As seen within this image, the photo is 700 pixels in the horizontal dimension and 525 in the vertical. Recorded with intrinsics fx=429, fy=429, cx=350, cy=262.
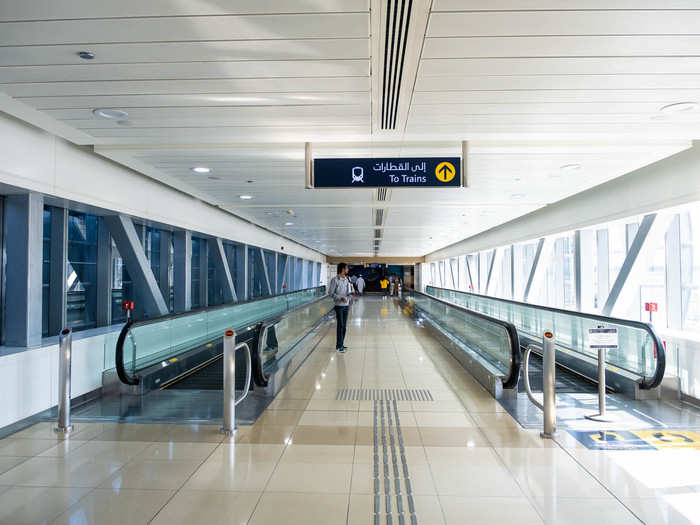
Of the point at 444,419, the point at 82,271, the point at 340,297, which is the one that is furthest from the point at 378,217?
the point at 444,419

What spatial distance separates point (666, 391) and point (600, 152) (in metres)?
3.46

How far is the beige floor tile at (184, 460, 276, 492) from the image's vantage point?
3.40 metres

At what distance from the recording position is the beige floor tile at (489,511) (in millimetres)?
2928

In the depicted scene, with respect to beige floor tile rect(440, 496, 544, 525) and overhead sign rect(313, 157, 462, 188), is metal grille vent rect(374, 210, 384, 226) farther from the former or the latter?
beige floor tile rect(440, 496, 544, 525)

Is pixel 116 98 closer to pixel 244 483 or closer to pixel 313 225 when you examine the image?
pixel 244 483

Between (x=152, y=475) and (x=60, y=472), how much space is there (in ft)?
2.68

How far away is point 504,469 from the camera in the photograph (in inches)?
147

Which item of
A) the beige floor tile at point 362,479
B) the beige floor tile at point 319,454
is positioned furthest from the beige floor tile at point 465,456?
the beige floor tile at point 319,454

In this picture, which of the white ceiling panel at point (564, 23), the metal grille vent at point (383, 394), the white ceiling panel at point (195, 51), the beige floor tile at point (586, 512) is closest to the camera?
the white ceiling panel at point (564, 23)

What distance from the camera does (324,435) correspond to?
4543 millimetres

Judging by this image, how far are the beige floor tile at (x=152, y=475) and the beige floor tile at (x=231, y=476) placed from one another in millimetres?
102

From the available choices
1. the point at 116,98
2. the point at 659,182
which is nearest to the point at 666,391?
the point at 659,182

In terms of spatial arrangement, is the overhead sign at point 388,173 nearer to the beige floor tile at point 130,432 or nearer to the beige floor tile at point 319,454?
the beige floor tile at point 319,454

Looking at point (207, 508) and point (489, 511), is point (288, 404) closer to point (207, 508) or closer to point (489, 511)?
point (207, 508)
